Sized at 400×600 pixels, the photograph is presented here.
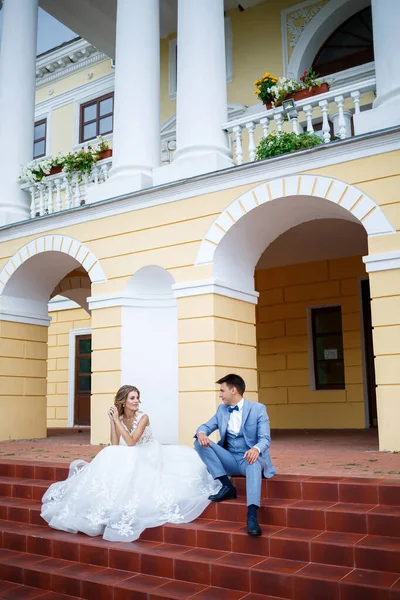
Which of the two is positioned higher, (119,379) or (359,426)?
(119,379)

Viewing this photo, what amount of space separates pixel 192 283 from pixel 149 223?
1.34m

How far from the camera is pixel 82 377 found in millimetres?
16750

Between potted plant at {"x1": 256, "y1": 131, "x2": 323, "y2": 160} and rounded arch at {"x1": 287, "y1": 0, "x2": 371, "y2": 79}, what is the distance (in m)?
4.09

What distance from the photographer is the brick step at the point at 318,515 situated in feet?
14.4

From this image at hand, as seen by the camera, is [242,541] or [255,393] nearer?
[242,541]

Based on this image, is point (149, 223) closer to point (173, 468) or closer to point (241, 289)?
point (241, 289)

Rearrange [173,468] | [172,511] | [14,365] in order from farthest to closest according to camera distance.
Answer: [14,365] < [173,468] < [172,511]

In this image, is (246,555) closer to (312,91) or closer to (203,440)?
(203,440)

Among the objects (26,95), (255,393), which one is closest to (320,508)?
(255,393)

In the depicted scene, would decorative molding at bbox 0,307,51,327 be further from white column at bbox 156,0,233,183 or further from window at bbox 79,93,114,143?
window at bbox 79,93,114,143

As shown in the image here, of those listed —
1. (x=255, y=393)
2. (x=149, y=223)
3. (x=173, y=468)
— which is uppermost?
(x=149, y=223)

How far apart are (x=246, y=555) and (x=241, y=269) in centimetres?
526

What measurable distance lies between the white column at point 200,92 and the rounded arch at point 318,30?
2.85 m

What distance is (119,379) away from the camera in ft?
30.3
